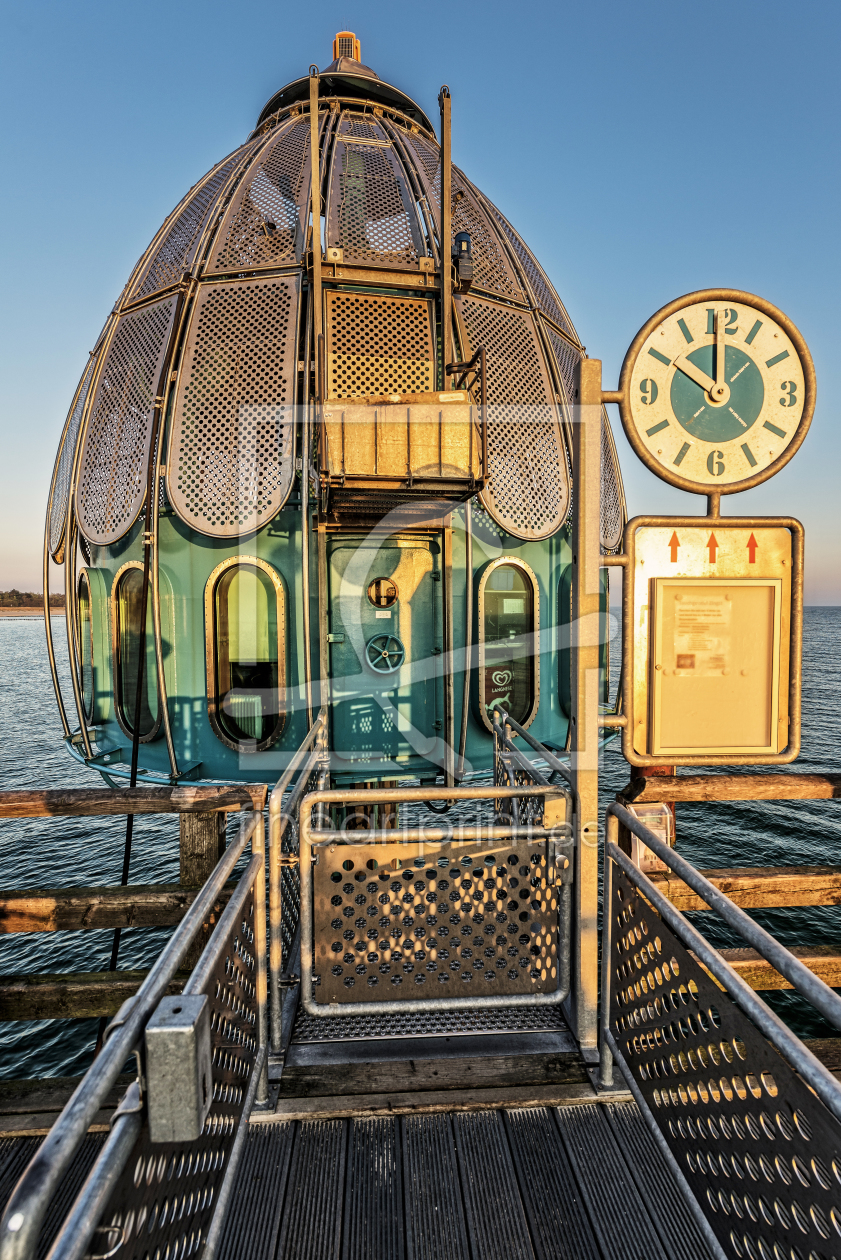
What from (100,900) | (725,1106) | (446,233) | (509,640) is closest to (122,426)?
(446,233)

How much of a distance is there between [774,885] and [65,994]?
189 inches

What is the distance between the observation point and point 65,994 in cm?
371

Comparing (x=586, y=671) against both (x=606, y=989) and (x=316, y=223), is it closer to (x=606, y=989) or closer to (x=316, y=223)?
(x=606, y=989)

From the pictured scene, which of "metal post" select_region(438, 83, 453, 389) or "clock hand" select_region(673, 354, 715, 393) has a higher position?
"metal post" select_region(438, 83, 453, 389)

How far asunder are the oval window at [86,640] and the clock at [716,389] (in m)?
8.70

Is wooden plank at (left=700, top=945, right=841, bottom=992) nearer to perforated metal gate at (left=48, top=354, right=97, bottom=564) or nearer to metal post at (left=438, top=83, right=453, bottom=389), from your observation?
metal post at (left=438, top=83, right=453, bottom=389)

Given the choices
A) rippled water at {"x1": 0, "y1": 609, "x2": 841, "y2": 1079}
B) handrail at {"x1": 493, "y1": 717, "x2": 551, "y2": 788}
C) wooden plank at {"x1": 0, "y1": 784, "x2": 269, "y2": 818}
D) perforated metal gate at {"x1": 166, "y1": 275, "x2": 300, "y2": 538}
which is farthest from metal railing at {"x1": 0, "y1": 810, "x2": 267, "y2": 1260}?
rippled water at {"x1": 0, "y1": 609, "x2": 841, "y2": 1079}

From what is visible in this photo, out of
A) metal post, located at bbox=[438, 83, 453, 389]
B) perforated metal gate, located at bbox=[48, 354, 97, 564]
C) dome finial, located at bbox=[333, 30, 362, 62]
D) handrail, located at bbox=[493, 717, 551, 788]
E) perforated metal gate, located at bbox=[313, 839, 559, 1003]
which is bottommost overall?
perforated metal gate, located at bbox=[313, 839, 559, 1003]

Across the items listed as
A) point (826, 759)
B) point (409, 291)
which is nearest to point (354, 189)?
point (409, 291)

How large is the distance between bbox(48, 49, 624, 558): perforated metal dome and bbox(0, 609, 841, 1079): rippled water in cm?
642

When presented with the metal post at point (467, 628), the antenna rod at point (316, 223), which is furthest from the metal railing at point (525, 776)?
the antenna rod at point (316, 223)

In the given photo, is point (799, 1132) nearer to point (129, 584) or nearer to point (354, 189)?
point (129, 584)

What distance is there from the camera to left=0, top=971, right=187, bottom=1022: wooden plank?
11.9ft

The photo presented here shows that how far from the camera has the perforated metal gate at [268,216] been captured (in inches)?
328
